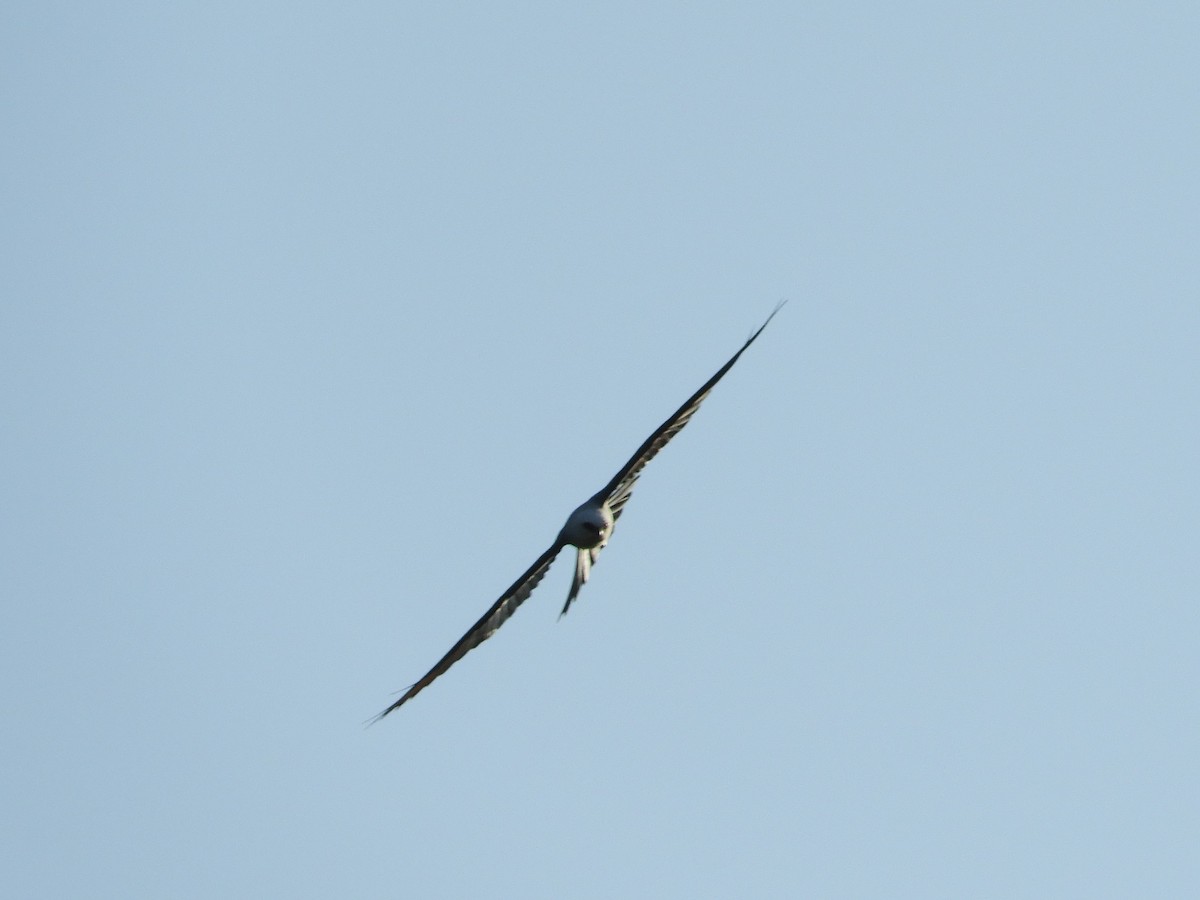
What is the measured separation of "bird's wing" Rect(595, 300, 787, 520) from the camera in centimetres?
2975

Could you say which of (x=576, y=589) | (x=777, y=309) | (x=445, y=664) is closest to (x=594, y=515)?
(x=576, y=589)

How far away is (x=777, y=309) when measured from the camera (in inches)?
1062

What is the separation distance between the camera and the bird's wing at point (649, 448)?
29.8 metres

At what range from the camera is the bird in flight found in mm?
30250

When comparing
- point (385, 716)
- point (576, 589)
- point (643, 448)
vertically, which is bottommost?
point (385, 716)

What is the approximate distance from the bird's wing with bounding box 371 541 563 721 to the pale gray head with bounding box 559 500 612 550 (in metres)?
0.48

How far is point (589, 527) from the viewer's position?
A: 3094 centimetres

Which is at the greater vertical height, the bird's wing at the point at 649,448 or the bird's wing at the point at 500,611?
the bird's wing at the point at 649,448

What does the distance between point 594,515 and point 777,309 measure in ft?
18.1

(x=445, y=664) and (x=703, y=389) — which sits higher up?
(x=703, y=389)

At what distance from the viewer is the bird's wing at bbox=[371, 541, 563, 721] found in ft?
104

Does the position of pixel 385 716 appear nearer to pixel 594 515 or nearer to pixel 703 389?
pixel 594 515

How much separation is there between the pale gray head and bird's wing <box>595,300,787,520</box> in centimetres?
20

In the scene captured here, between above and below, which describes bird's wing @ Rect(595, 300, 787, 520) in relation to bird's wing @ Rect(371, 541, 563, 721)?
above
